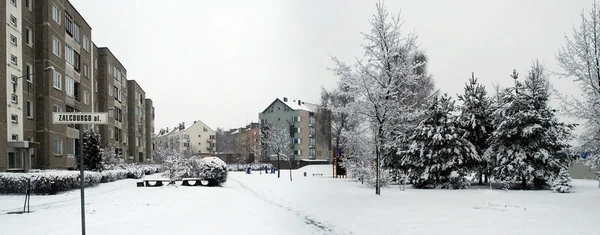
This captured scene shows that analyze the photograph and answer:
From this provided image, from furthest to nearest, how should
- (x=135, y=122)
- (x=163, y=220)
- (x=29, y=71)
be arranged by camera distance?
(x=135, y=122), (x=29, y=71), (x=163, y=220)

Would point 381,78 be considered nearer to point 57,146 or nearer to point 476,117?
point 476,117

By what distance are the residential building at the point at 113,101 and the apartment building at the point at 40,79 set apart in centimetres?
793

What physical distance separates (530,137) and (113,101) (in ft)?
136

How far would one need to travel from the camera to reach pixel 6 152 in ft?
82.0

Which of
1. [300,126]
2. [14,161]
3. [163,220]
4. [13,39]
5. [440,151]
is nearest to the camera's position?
[163,220]

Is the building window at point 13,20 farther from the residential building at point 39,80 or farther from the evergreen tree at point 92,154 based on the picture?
the evergreen tree at point 92,154

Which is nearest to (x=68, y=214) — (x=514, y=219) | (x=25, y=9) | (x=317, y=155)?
(x=514, y=219)

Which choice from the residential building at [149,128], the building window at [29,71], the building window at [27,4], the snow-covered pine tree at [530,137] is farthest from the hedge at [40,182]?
the residential building at [149,128]

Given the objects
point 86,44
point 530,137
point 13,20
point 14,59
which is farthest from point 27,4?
point 530,137

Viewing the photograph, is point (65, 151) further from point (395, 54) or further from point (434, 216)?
point (434, 216)

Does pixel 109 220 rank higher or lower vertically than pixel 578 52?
lower

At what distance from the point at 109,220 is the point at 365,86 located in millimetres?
11791

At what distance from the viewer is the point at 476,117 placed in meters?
A: 29.4

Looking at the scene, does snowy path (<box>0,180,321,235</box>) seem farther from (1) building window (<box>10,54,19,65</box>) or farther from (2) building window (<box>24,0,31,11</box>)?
(2) building window (<box>24,0,31,11</box>)
